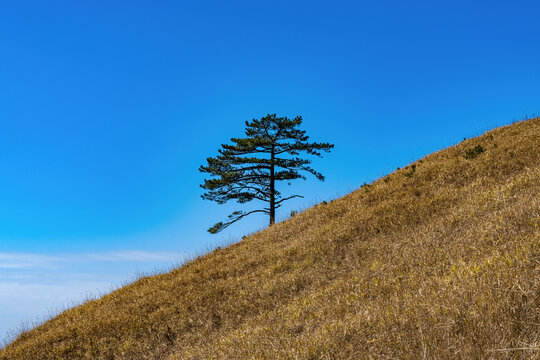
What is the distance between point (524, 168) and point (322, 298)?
10.9m

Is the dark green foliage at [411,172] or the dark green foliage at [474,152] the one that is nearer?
the dark green foliage at [474,152]

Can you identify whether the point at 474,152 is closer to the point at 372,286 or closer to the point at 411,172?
the point at 411,172

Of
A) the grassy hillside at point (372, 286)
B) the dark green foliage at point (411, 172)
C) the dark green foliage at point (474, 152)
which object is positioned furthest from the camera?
the dark green foliage at point (411, 172)

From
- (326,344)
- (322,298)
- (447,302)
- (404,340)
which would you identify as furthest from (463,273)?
(322,298)

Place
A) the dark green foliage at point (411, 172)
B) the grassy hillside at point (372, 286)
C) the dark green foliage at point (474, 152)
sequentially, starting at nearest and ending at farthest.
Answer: the grassy hillside at point (372, 286) → the dark green foliage at point (474, 152) → the dark green foliage at point (411, 172)

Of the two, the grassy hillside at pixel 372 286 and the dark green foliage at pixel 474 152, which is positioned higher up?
the dark green foliage at pixel 474 152

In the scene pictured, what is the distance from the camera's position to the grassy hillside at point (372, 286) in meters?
5.42

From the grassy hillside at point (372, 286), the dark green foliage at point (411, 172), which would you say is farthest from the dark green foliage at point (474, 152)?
→ the dark green foliage at point (411, 172)

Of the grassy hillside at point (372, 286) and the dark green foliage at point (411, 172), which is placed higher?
the dark green foliage at point (411, 172)

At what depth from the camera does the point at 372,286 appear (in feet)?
31.1

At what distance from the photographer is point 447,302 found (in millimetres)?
5723

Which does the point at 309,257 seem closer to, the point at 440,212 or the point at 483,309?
the point at 440,212

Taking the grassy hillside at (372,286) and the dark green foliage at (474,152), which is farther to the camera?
the dark green foliage at (474,152)

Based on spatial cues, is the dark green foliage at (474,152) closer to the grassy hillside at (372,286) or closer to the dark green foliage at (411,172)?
the grassy hillside at (372,286)
